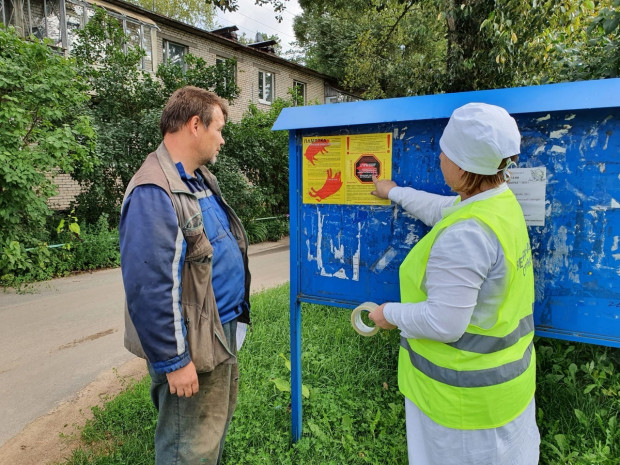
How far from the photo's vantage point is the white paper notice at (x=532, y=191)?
1.73 m

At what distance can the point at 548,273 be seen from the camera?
1.77 meters

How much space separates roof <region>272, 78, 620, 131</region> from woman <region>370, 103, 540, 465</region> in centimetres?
38

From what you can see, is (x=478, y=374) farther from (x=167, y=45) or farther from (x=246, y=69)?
(x=246, y=69)

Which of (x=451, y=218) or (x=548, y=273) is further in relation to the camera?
(x=548, y=273)

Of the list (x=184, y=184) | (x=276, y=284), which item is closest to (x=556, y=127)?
(x=184, y=184)

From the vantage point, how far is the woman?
133cm

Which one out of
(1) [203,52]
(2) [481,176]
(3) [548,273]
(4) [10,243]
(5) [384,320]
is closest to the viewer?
(2) [481,176]

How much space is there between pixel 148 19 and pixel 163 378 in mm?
14437

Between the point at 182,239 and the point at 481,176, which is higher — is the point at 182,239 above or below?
below

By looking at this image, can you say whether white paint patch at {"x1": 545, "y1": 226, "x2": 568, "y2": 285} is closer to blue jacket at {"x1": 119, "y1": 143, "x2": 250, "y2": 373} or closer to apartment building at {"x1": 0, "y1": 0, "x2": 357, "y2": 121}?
blue jacket at {"x1": 119, "y1": 143, "x2": 250, "y2": 373}

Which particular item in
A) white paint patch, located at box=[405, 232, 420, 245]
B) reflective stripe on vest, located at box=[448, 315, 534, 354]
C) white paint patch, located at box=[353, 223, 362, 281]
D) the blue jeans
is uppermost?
white paint patch, located at box=[405, 232, 420, 245]

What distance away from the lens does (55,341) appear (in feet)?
15.0

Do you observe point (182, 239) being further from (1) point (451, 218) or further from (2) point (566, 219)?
(2) point (566, 219)

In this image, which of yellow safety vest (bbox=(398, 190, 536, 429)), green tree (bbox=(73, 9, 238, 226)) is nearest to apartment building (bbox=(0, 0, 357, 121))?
green tree (bbox=(73, 9, 238, 226))
